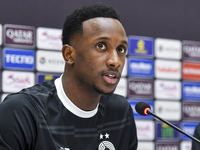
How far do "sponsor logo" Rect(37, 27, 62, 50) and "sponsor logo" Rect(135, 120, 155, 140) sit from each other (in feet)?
3.19

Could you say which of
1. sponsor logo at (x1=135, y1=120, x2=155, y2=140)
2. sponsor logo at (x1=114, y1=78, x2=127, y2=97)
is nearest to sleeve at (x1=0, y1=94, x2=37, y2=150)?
sponsor logo at (x1=114, y1=78, x2=127, y2=97)

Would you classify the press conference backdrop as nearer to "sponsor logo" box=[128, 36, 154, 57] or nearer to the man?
"sponsor logo" box=[128, 36, 154, 57]

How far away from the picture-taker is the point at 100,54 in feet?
3.17

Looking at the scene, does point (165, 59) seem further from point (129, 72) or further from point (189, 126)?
point (189, 126)

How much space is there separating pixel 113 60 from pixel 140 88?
1.66 metres

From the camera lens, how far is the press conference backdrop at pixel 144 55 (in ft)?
7.33

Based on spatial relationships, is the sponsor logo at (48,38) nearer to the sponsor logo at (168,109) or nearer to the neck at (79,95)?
the sponsor logo at (168,109)

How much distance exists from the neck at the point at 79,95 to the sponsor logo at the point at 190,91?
72.8 inches

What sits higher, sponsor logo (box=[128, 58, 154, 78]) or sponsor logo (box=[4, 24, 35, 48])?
sponsor logo (box=[4, 24, 35, 48])

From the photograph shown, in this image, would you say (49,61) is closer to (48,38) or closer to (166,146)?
(48,38)

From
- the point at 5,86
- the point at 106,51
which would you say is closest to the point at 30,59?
the point at 5,86

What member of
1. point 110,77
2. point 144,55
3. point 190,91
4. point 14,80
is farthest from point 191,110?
point 110,77

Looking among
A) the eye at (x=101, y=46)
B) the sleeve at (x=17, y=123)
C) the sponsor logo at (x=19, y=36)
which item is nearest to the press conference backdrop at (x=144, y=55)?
the sponsor logo at (x=19, y=36)

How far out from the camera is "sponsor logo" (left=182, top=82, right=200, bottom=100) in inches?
108
